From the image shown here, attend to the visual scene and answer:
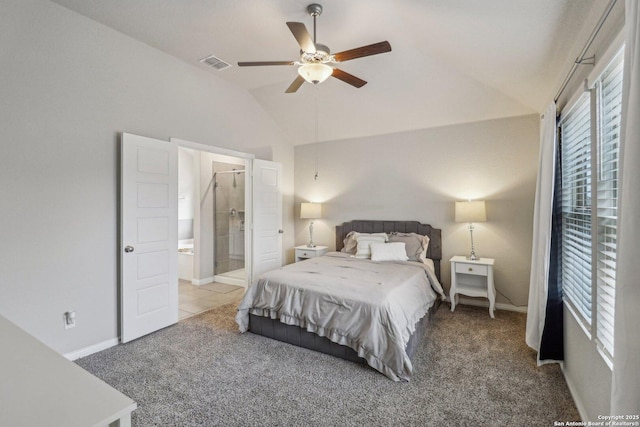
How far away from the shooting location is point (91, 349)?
113 inches

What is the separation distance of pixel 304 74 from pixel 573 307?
2.73 metres

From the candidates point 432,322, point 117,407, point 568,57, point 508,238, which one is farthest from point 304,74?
point 508,238

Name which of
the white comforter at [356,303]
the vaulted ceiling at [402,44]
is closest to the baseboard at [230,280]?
the white comforter at [356,303]

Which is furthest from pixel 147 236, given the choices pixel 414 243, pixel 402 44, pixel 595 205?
pixel 595 205

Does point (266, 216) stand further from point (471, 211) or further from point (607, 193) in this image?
point (607, 193)

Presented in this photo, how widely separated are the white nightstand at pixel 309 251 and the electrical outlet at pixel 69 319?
3.11 m

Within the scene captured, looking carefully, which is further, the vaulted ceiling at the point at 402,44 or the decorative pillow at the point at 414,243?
the decorative pillow at the point at 414,243

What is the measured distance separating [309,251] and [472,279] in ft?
8.06

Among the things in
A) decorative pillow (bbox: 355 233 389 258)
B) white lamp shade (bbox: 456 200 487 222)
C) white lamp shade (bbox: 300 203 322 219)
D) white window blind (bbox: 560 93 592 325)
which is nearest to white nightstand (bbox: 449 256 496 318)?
white lamp shade (bbox: 456 200 487 222)

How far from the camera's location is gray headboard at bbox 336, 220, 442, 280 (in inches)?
175

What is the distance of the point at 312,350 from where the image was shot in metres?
2.90

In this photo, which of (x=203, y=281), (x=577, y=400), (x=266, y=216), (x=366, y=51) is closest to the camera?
(x=577, y=400)

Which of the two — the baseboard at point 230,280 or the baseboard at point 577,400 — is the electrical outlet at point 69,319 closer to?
the baseboard at point 230,280

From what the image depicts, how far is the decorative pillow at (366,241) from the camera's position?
4258mm
